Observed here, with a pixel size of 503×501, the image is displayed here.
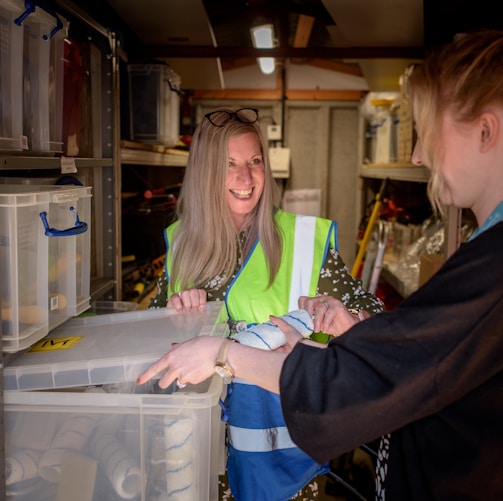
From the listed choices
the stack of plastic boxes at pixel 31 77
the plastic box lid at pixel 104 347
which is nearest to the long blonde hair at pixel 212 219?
the plastic box lid at pixel 104 347

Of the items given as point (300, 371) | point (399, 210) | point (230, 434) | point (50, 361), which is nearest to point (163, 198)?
point (399, 210)

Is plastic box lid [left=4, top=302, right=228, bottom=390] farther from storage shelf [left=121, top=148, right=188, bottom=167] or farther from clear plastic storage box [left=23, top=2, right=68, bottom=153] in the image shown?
storage shelf [left=121, top=148, right=188, bottom=167]

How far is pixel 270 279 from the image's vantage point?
2117 millimetres

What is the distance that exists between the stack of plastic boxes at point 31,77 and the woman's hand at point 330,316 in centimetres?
95

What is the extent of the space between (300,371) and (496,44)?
69 centimetres

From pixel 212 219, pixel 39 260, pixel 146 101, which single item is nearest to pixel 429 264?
pixel 212 219

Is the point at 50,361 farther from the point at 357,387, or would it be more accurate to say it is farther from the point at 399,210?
the point at 399,210

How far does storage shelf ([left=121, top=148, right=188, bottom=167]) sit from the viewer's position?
2.95 metres

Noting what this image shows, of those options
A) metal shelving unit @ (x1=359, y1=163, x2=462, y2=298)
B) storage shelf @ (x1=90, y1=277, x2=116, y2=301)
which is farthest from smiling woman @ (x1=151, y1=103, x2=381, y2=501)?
metal shelving unit @ (x1=359, y1=163, x2=462, y2=298)

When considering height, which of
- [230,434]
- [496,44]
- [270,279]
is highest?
[496,44]

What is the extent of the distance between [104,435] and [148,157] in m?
2.35

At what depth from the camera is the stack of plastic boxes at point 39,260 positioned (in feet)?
4.35

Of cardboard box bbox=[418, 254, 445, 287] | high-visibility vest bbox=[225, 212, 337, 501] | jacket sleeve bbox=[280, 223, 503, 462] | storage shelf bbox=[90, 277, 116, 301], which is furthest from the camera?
cardboard box bbox=[418, 254, 445, 287]

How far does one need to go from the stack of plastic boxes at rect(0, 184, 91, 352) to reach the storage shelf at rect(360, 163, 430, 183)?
1.95m
